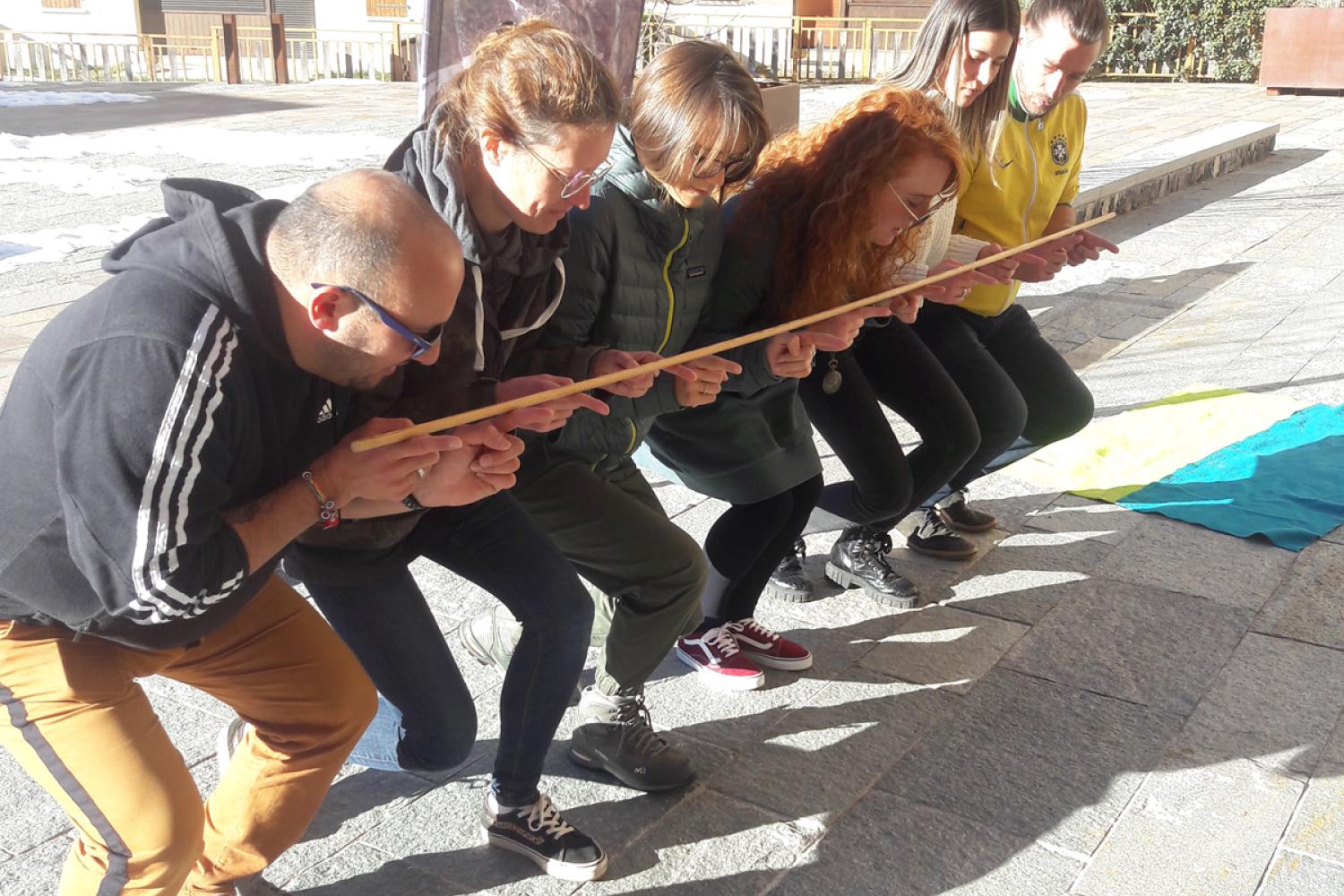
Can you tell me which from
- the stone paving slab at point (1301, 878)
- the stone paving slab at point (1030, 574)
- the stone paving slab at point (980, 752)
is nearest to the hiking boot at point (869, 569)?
the stone paving slab at point (980, 752)

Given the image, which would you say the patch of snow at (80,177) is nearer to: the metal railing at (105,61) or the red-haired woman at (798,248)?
the red-haired woman at (798,248)

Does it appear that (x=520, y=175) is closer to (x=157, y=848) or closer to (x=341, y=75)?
(x=157, y=848)

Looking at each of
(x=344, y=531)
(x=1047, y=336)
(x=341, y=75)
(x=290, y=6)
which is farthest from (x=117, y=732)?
(x=290, y=6)

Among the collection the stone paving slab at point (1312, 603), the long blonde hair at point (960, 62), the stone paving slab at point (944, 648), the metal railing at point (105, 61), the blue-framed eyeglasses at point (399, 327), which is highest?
the metal railing at point (105, 61)

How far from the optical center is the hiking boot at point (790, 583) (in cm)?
377

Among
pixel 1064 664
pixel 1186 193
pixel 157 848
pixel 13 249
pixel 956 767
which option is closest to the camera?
pixel 157 848

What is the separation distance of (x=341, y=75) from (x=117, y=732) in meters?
22.9

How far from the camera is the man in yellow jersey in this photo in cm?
363

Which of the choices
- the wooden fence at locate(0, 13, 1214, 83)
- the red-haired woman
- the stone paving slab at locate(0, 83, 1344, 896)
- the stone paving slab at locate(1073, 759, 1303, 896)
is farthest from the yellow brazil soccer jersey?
the wooden fence at locate(0, 13, 1214, 83)

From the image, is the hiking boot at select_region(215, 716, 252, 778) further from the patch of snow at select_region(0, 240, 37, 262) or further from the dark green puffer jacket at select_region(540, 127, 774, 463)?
the patch of snow at select_region(0, 240, 37, 262)

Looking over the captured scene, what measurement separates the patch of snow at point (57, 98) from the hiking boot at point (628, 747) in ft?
47.8

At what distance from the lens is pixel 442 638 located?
2.46 m

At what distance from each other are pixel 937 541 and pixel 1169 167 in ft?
25.2

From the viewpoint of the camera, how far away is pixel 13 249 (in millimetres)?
7406
